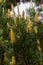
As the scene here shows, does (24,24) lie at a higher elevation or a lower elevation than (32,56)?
higher

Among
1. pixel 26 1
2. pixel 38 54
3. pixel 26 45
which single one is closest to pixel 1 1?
pixel 26 45

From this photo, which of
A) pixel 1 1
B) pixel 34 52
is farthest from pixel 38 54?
pixel 1 1

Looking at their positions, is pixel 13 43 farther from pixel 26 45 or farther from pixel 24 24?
pixel 24 24

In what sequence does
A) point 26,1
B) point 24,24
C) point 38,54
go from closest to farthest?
point 38,54 < point 24,24 < point 26,1

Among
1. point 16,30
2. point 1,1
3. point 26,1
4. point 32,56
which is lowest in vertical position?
Answer: point 32,56

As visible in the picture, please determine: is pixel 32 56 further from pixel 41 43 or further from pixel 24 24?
pixel 24 24

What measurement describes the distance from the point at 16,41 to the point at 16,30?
0.23m

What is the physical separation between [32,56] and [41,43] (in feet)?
0.73

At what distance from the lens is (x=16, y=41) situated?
3.21 metres

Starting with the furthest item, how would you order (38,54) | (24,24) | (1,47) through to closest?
(24,24)
(1,47)
(38,54)

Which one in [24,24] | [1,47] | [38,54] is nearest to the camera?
[38,54]

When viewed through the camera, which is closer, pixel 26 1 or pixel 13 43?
pixel 13 43

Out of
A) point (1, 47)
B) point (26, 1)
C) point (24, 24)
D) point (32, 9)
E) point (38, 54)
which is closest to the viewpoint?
point (38, 54)

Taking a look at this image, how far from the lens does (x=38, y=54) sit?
3.06 meters
